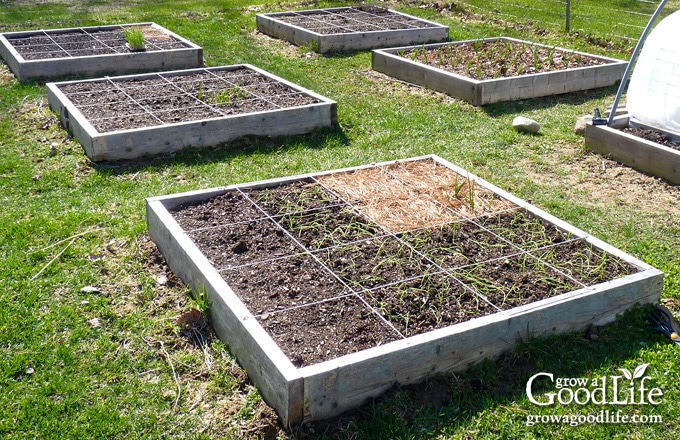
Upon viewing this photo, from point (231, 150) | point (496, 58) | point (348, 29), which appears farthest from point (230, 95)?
point (348, 29)

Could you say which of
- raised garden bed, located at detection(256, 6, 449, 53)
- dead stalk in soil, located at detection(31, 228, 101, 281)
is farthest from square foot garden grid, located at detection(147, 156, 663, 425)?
raised garden bed, located at detection(256, 6, 449, 53)

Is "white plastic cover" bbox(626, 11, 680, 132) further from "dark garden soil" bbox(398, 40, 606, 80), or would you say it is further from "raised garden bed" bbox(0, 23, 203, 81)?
"raised garden bed" bbox(0, 23, 203, 81)

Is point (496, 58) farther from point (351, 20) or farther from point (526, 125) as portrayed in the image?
point (351, 20)

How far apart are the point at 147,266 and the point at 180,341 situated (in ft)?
3.37

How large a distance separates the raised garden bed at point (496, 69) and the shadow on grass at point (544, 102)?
7 cm

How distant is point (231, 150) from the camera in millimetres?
7336

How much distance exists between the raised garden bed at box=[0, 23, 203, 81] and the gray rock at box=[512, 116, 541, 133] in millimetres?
5181

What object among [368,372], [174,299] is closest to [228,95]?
[174,299]

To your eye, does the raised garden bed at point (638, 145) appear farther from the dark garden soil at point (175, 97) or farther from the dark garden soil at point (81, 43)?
the dark garden soil at point (81, 43)

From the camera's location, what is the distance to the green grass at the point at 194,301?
3.60m

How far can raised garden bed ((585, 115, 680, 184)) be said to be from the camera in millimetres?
6695

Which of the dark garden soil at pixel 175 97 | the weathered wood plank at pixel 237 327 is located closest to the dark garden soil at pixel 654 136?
the dark garden soil at pixel 175 97

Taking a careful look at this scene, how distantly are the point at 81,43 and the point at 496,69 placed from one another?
6525 mm

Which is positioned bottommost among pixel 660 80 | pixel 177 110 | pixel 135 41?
pixel 177 110
